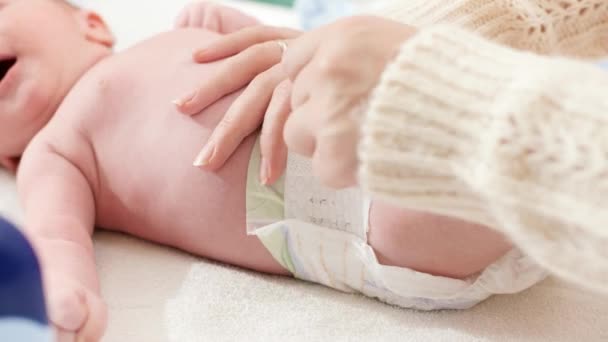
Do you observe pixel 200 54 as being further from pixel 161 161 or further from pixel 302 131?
pixel 302 131

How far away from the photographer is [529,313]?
783mm

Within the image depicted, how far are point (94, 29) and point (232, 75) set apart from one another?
39cm

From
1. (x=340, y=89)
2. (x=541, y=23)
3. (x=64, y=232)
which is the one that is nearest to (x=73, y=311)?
(x=64, y=232)

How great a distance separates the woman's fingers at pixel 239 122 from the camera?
80 cm

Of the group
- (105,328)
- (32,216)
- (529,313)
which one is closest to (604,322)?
(529,313)

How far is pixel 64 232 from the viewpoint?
0.81 meters

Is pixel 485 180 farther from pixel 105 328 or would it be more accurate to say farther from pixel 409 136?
pixel 105 328

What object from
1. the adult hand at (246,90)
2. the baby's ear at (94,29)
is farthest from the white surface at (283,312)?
the baby's ear at (94,29)

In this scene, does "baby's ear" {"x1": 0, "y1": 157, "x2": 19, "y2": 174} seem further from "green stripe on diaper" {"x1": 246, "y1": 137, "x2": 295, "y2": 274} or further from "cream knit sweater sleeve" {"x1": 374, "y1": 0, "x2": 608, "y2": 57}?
"cream knit sweater sleeve" {"x1": 374, "y1": 0, "x2": 608, "y2": 57}

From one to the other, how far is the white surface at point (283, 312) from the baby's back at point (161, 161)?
0.14 ft

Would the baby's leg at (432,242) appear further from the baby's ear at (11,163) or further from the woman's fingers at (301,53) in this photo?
the baby's ear at (11,163)

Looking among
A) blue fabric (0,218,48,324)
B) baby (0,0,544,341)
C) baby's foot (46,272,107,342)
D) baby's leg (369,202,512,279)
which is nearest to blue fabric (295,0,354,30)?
baby (0,0,544,341)

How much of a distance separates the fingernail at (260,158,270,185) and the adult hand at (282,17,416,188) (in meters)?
0.23

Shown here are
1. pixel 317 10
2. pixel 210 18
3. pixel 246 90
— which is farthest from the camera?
pixel 317 10
